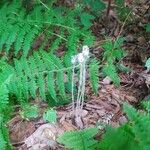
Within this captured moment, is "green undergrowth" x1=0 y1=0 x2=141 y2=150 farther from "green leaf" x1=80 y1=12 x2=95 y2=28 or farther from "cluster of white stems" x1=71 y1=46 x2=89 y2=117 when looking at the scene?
"cluster of white stems" x1=71 y1=46 x2=89 y2=117

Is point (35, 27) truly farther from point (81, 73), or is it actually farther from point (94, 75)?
point (81, 73)

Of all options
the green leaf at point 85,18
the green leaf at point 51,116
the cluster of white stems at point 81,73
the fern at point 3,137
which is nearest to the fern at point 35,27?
the green leaf at point 85,18

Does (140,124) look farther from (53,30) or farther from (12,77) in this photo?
(53,30)

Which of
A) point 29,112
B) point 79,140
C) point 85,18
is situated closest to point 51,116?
point 29,112

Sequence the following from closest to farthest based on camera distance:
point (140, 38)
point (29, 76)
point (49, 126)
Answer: point (49, 126) → point (29, 76) → point (140, 38)

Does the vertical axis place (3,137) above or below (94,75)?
below

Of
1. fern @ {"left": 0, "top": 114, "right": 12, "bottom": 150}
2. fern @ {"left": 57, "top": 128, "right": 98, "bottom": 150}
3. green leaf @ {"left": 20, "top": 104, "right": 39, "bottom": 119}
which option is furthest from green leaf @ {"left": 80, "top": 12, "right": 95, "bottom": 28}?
fern @ {"left": 57, "top": 128, "right": 98, "bottom": 150}

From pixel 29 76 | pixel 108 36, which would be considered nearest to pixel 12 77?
pixel 29 76

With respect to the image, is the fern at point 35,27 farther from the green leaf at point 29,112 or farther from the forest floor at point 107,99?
the green leaf at point 29,112
